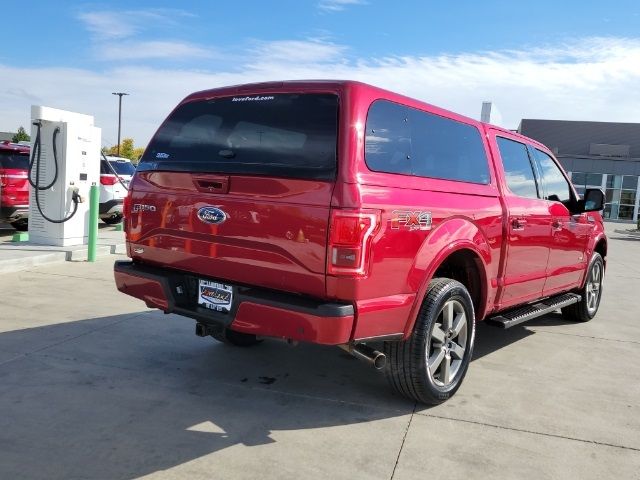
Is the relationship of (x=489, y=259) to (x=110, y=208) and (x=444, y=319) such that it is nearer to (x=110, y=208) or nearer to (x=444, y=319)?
(x=444, y=319)

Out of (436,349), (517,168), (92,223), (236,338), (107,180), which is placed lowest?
Answer: (236,338)

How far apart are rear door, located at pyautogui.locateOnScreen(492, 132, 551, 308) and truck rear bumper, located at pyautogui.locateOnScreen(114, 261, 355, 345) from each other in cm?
200

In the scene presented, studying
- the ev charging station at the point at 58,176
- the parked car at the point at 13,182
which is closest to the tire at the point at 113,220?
Answer: the parked car at the point at 13,182

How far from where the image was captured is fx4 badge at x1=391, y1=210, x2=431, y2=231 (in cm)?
335

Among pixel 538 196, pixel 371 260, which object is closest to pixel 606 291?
pixel 538 196

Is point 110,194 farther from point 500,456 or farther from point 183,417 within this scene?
point 500,456

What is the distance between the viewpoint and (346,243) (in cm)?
311

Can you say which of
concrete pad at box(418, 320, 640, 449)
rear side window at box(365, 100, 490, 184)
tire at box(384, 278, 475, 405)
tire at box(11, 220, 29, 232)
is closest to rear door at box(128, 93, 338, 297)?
rear side window at box(365, 100, 490, 184)

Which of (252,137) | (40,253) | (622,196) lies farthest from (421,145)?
(622,196)

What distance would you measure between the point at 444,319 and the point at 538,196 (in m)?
1.95

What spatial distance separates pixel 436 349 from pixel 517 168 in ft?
6.40

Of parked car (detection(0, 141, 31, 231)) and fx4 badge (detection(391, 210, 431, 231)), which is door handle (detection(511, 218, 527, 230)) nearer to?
fx4 badge (detection(391, 210, 431, 231))

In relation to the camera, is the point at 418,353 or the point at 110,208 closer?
the point at 418,353

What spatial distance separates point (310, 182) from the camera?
127 inches
